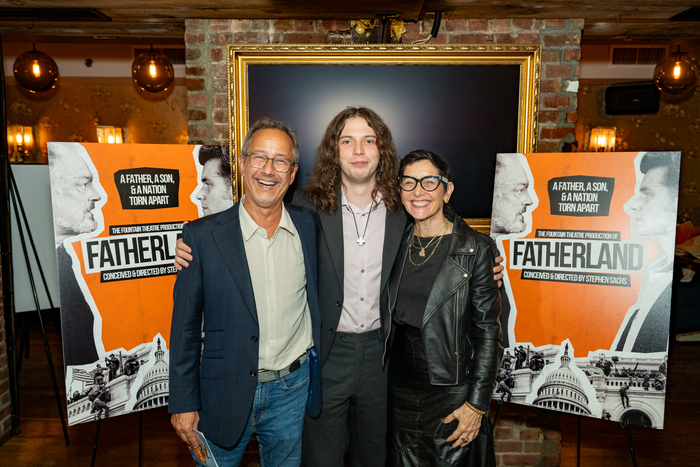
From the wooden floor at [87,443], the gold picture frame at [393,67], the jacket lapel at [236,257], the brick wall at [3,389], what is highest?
the gold picture frame at [393,67]

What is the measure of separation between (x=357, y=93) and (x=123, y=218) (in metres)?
1.45

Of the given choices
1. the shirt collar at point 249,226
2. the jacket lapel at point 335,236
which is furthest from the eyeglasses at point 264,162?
the jacket lapel at point 335,236

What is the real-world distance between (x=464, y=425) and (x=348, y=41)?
7.01 ft

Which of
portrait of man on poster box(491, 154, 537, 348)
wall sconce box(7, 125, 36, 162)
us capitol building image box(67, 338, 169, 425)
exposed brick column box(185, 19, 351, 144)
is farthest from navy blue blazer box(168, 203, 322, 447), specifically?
wall sconce box(7, 125, 36, 162)

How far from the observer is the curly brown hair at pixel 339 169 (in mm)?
2061

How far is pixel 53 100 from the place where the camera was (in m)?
7.63

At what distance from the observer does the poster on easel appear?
2.01m

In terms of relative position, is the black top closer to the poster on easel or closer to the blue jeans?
the blue jeans

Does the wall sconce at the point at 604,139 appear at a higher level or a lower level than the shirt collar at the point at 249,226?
higher

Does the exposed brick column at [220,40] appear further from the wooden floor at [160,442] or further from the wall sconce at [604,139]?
the wall sconce at [604,139]

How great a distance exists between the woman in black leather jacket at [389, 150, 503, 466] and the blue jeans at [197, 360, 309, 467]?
0.40 m

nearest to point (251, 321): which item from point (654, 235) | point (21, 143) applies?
point (654, 235)

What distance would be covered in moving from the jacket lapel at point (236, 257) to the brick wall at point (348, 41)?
1139 millimetres

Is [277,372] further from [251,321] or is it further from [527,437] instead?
[527,437]
